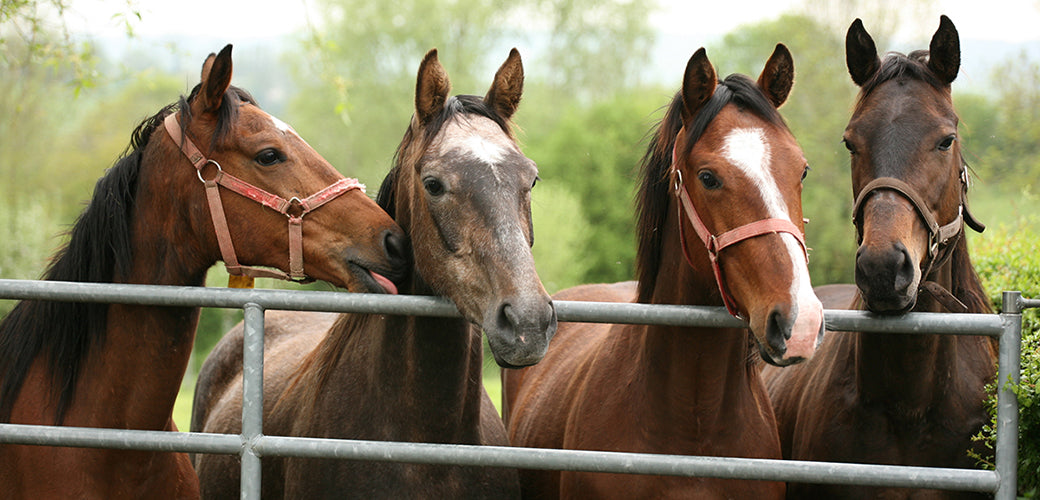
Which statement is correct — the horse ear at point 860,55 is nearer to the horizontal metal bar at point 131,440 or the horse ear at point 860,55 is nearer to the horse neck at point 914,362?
the horse neck at point 914,362

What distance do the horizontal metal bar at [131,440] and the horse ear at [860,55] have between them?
8.75ft

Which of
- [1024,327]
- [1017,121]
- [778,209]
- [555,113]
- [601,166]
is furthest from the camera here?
[555,113]

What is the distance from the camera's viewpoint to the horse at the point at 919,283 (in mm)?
3072

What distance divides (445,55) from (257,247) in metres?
32.0

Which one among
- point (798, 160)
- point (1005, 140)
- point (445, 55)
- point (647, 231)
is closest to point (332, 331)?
point (647, 231)

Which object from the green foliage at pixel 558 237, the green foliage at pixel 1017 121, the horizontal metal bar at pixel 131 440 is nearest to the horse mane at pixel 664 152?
the horizontal metal bar at pixel 131 440

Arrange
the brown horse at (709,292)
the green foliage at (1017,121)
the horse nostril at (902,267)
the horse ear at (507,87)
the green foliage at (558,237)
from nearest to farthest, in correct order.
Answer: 1. the brown horse at (709,292)
2. the horse nostril at (902,267)
3. the horse ear at (507,87)
4. the green foliage at (1017,121)
5. the green foliage at (558,237)

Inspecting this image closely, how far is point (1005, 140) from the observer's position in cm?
2555

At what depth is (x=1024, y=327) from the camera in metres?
3.76

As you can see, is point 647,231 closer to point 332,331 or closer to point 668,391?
point 668,391

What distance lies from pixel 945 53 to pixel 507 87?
5.46ft

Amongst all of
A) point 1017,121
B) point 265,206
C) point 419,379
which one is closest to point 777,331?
point 419,379

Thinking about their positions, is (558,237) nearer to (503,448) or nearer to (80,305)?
(80,305)

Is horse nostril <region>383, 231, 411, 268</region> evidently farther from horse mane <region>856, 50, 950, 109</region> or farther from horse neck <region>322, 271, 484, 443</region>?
horse mane <region>856, 50, 950, 109</region>
